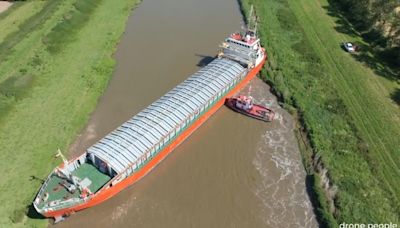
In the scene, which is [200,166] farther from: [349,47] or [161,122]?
[349,47]

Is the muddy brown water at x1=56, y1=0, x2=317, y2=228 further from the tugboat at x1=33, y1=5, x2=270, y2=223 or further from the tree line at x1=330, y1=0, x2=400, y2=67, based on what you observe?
the tree line at x1=330, y1=0, x2=400, y2=67

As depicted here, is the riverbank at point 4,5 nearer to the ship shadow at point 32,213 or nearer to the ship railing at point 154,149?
the ship railing at point 154,149

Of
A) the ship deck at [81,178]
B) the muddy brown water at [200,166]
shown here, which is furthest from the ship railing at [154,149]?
the muddy brown water at [200,166]

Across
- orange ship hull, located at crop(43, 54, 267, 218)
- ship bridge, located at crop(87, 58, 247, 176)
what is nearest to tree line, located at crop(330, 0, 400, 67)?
orange ship hull, located at crop(43, 54, 267, 218)

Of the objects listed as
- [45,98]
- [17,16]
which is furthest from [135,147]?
[17,16]

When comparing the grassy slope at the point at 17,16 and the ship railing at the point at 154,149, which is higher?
the grassy slope at the point at 17,16

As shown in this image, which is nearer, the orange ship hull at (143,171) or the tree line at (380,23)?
the orange ship hull at (143,171)
